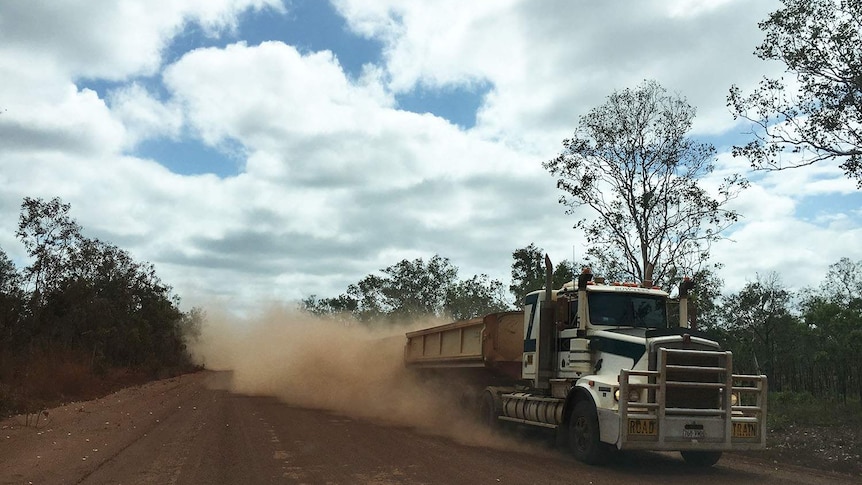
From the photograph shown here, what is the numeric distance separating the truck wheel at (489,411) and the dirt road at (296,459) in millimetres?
675

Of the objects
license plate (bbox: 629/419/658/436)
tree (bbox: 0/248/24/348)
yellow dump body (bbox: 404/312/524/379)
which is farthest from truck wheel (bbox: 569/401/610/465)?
tree (bbox: 0/248/24/348)

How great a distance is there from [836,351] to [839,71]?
25.2m

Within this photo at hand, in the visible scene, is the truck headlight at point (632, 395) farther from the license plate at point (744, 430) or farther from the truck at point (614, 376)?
the license plate at point (744, 430)

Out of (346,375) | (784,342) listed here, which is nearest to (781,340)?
(784,342)

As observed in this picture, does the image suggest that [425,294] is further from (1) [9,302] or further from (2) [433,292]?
(1) [9,302]

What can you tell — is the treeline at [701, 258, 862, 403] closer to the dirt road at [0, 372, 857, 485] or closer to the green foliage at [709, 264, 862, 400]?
the green foliage at [709, 264, 862, 400]

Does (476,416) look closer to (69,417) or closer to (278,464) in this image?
(278,464)

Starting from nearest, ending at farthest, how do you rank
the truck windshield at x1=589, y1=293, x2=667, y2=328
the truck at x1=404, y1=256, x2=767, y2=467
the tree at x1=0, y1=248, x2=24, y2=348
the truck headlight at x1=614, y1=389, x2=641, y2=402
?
the truck at x1=404, y1=256, x2=767, y2=467 → the truck headlight at x1=614, y1=389, x2=641, y2=402 → the truck windshield at x1=589, y1=293, x2=667, y2=328 → the tree at x1=0, y1=248, x2=24, y2=348

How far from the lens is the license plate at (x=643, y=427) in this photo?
32.6 feet

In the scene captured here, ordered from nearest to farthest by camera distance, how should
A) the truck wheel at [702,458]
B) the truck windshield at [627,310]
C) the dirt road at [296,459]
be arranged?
the dirt road at [296,459], the truck wheel at [702,458], the truck windshield at [627,310]

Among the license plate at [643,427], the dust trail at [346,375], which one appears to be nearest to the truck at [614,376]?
the license plate at [643,427]

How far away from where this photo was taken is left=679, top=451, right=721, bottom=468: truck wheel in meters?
11.2

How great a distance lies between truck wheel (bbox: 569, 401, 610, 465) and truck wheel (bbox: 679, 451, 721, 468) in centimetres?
181

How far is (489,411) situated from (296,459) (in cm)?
560
